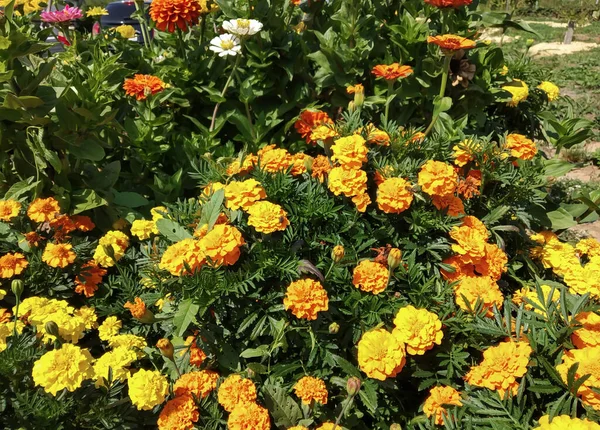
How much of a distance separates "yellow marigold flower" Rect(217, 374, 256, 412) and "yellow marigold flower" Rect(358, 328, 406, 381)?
1.03 feet

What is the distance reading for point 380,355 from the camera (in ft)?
4.69

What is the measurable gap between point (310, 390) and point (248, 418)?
0.18 m

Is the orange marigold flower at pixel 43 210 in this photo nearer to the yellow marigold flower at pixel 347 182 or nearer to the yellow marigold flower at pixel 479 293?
the yellow marigold flower at pixel 347 182

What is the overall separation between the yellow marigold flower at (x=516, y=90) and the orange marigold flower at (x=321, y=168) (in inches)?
42.7

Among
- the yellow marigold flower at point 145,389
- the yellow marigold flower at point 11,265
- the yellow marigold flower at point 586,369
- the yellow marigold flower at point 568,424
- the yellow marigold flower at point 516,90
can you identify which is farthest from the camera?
the yellow marigold flower at point 516,90

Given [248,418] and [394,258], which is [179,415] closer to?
[248,418]

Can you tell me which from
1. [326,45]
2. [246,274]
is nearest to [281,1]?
[326,45]

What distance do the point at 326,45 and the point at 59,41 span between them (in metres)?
1.44

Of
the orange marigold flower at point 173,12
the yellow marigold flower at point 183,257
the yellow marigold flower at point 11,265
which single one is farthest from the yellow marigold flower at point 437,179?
the yellow marigold flower at point 11,265

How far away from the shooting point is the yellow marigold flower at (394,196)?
1654 millimetres

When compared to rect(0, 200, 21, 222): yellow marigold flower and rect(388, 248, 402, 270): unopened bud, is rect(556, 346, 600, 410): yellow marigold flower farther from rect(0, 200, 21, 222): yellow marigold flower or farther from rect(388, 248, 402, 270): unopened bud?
rect(0, 200, 21, 222): yellow marigold flower

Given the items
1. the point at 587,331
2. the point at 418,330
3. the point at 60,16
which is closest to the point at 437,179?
the point at 418,330

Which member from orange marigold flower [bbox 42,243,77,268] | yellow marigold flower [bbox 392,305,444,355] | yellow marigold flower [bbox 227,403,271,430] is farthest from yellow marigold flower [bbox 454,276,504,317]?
orange marigold flower [bbox 42,243,77,268]

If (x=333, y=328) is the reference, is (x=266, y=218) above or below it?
above
